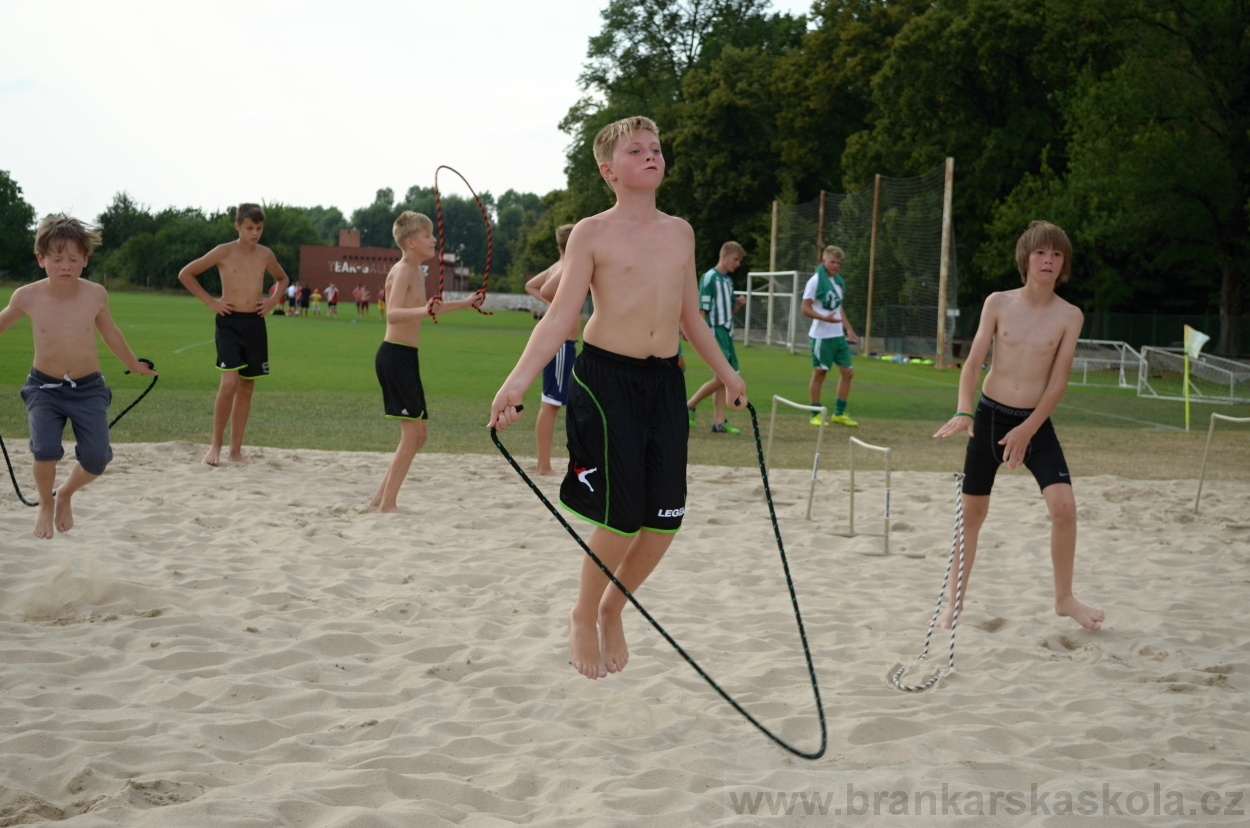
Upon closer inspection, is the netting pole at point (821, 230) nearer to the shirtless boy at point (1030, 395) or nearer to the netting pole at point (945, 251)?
the netting pole at point (945, 251)

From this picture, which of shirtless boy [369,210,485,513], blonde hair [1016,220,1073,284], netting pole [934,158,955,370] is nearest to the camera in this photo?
blonde hair [1016,220,1073,284]

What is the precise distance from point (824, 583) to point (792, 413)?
394 inches

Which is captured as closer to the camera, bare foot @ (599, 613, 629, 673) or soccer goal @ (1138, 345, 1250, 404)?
bare foot @ (599, 613, 629, 673)

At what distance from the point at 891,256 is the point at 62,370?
3233 centimetres

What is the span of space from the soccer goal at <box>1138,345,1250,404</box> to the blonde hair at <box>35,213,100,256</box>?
20776 mm

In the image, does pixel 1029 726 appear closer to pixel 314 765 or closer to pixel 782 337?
pixel 314 765

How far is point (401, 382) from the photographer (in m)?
8.02

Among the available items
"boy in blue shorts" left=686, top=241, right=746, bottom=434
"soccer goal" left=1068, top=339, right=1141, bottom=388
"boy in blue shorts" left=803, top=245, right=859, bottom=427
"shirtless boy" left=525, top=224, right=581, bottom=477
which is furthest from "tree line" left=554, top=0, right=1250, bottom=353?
"shirtless boy" left=525, top=224, right=581, bottom=477

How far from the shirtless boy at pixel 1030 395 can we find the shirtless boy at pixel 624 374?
1773mm

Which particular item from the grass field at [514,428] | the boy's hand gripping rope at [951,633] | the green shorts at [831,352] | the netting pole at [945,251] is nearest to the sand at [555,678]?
the boy's hand gripping rope at [951,633]

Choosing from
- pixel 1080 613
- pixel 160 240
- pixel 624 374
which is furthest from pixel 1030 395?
pixel 160 240

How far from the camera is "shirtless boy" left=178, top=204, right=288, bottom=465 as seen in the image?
9781 mm

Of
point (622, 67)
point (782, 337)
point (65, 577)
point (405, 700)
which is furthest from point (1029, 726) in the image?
point (622, 67)

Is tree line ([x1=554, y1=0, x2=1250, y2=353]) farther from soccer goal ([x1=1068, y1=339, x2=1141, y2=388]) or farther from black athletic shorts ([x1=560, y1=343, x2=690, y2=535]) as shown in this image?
black athletic shorts ([x1=560, y1=343, x2=690, y2=535])
